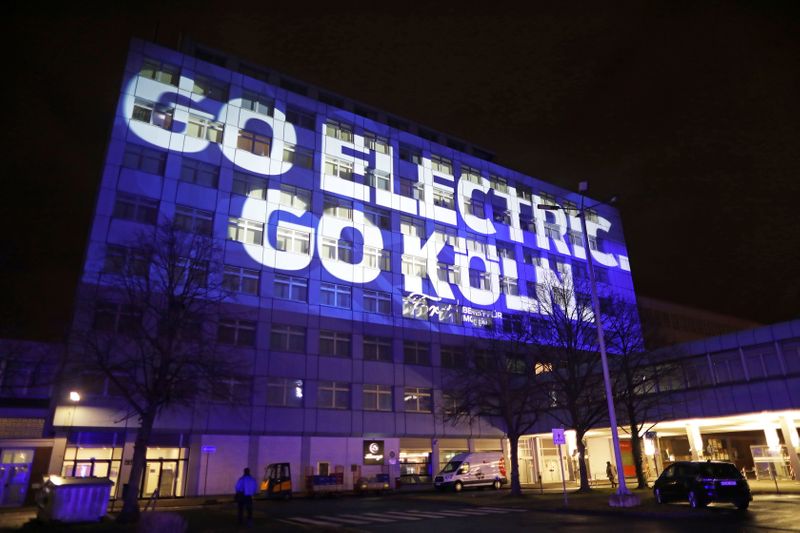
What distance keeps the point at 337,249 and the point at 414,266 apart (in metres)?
8.49

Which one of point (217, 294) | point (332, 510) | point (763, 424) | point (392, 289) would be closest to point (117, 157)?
point (217, 294)

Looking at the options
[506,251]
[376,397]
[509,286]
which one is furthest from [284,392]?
[506,251]

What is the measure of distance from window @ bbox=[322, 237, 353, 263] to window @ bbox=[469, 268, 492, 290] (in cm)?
1420

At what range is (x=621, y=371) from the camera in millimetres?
35344

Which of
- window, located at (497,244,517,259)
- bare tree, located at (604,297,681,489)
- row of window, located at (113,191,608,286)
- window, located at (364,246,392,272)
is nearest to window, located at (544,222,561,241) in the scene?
row of window, located at (113,191,608,286)

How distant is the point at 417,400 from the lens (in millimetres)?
47531

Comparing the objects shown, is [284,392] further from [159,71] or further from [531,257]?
[531,257]

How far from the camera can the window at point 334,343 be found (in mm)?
43906

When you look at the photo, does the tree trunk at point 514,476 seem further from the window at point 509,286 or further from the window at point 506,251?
the window at point 506,251

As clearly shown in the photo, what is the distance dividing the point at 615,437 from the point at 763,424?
2267 centimetres

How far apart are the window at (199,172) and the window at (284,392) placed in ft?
54.6

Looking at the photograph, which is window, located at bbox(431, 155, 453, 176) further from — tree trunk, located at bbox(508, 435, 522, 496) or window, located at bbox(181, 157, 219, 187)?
tree trunk, located at bbox(508, 435, 522, 496)

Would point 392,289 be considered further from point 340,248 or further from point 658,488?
point 658,488

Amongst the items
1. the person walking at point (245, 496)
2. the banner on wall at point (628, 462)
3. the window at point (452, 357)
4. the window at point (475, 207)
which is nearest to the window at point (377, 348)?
the window at point (452, 357)
